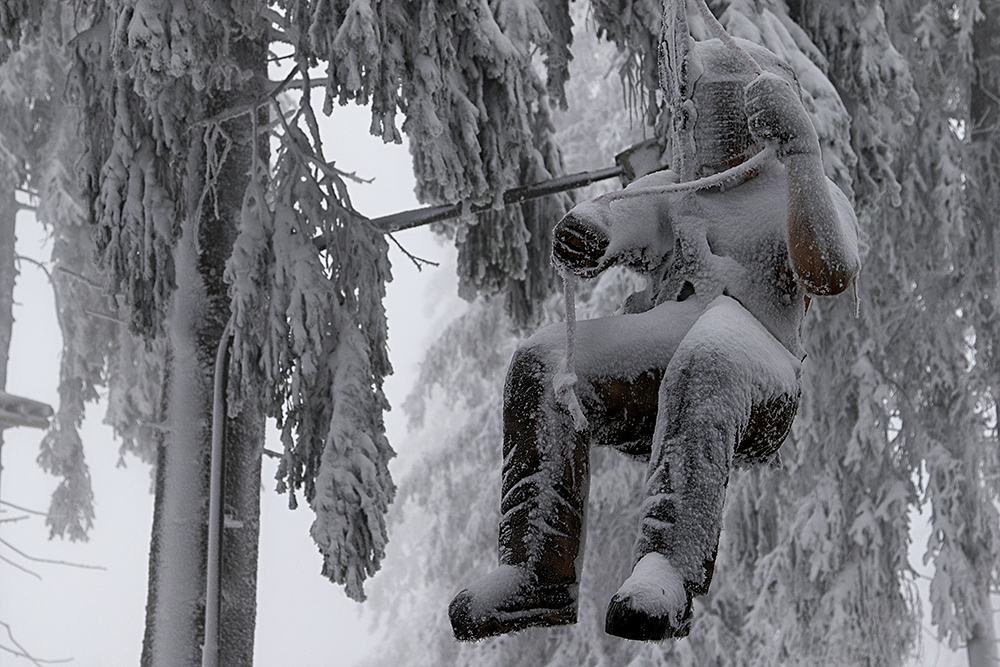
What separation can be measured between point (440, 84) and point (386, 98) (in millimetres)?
251

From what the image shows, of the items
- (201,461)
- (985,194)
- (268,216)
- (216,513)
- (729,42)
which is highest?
(985,194)

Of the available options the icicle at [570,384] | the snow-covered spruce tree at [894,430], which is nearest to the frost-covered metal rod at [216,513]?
the icicle at [570,384]

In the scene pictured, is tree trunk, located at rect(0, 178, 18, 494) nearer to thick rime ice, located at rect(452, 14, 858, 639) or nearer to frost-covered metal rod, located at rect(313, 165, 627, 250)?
frost-covered metal rod, located at rect(313, 165, 627, 250)

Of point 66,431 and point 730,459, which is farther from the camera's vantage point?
point 66,431

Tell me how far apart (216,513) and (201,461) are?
1.47 feet

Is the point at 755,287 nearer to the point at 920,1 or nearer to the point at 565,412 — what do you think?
the point at 565,412

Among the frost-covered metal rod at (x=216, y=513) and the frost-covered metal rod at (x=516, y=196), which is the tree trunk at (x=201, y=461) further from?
the frost-covered metal rod at (x=516, y=196)

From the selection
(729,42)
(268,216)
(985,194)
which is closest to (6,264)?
(268,216)

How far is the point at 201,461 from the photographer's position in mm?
5594

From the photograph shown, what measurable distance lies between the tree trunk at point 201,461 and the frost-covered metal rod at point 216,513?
0.50ft

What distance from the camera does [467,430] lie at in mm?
13578

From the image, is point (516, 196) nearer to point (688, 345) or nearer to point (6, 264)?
point (688, 345)

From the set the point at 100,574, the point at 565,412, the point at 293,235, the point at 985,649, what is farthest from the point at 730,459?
the point at 100,574

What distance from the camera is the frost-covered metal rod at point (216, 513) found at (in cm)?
511
